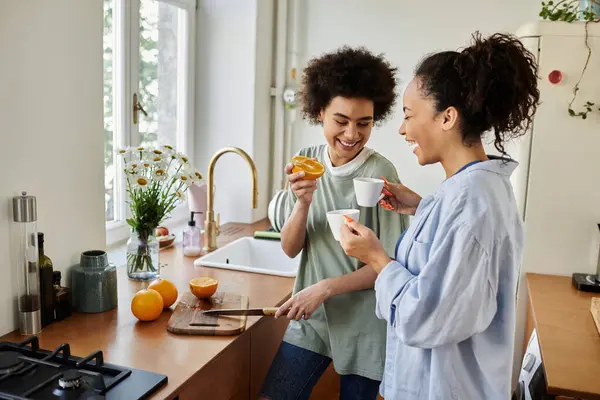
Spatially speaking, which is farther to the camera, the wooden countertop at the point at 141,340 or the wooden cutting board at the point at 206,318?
the wooden cutting board at the point at 206,318

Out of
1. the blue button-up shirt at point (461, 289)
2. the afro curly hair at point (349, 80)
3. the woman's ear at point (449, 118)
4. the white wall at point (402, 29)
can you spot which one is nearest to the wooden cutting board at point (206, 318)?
the blue button-up shirt at point (461, 289)

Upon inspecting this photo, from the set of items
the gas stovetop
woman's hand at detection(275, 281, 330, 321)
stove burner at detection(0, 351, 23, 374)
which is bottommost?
the gas stovetop

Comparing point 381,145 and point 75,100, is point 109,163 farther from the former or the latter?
point 381,145

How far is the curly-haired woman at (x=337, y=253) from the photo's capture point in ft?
5.09

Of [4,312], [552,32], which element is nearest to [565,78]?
[552,32]

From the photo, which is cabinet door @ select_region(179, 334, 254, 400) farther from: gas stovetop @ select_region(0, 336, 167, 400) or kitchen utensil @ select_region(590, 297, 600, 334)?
kitchen utensil @ select_region(590, 297, 600, 334)

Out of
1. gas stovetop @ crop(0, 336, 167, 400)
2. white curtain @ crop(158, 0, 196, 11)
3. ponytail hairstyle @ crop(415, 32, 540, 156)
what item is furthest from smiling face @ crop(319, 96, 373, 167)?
white curtain @ crop(158, 0, 196, 11)

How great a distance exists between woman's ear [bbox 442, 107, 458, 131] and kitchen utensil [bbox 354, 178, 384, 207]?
0.88 feet

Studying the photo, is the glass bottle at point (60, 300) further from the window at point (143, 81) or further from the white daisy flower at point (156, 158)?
the window at point (143, 81)

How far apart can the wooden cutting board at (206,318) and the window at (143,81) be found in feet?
2.62

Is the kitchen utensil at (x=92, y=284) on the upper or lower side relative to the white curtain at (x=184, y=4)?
lower

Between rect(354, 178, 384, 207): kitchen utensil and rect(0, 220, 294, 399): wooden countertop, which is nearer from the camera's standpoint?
rect(0, 220, 294, 399): wooden countertop

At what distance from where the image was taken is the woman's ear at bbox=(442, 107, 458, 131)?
1153mm

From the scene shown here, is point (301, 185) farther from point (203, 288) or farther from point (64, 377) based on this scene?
point (64, 377)
